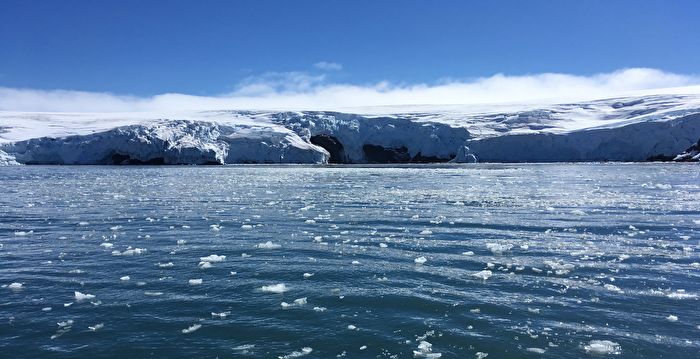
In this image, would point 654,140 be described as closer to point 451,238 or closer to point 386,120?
point 386,120

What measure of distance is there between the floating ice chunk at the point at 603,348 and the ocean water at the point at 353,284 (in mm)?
22

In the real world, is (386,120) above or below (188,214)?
above

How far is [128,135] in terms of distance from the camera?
57.2 meters

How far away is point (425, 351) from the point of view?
17.7 ft

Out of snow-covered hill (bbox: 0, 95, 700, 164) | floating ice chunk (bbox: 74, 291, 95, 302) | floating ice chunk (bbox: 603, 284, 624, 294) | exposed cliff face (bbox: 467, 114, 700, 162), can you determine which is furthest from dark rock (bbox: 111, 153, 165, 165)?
floating ice chunk (bbox: 603, 284, 624, 294)

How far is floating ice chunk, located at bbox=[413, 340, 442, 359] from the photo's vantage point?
5.27 metres

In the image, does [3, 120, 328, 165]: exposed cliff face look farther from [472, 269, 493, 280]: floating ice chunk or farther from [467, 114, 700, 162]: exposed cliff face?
[472, 269, 493, 280]: floating ice chunk

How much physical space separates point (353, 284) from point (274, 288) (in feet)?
3.72

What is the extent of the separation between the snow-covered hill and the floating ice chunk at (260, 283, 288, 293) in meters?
52.6

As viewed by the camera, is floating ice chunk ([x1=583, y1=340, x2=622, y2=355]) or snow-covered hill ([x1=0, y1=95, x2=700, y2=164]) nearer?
floating ice chunk ([x1=583, y1=340, x2=622, y2=355])

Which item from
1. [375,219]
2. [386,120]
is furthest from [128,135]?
[375,219]

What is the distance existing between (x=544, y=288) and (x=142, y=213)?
12.2 metres

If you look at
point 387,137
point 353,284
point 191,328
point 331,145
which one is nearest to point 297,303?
point 353,284

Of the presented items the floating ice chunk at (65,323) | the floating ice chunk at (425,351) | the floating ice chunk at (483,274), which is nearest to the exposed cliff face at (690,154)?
the floating ice chunk at (483,274)
